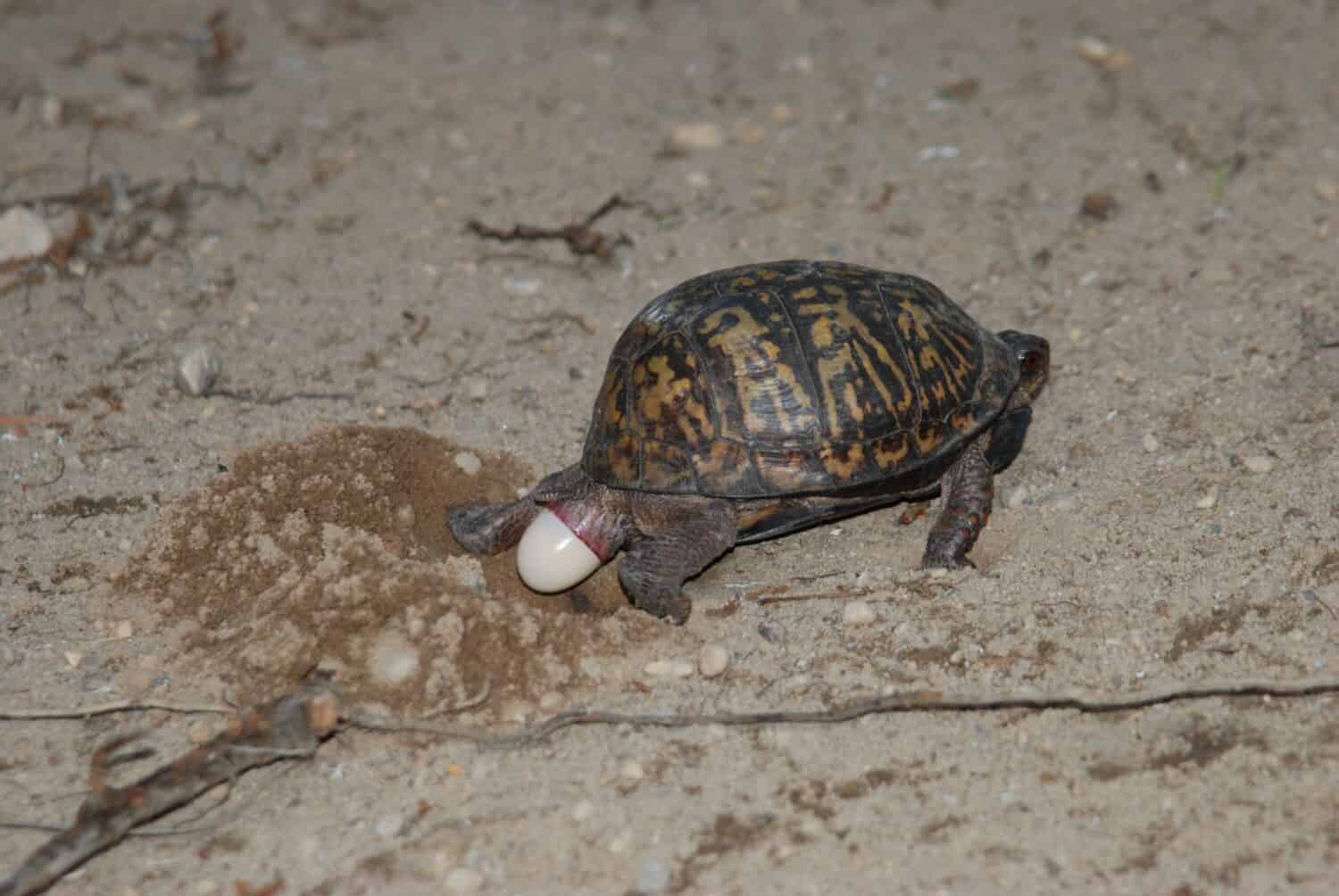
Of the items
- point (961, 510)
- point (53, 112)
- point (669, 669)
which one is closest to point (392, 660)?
point (669, 669)

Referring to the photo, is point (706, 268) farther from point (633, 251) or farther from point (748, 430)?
point (748, 430)

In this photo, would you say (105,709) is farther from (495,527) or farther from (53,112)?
(53,112)

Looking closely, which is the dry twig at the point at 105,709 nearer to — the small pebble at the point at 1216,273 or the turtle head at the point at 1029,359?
the turtle head at the point at 1029,359

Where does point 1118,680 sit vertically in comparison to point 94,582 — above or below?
above

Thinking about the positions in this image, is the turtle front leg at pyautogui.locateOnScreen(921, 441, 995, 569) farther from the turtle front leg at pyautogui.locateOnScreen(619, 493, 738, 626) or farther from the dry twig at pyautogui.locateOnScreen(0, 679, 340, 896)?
the dry twig at pyautogui.locateOnScreen(0, 679, 340, 896)

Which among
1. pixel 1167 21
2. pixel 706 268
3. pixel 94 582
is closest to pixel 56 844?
pixel 94 582

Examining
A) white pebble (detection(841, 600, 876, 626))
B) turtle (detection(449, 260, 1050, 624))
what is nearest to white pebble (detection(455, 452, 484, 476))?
turtle (detection(449, 260, 1050, 624))
